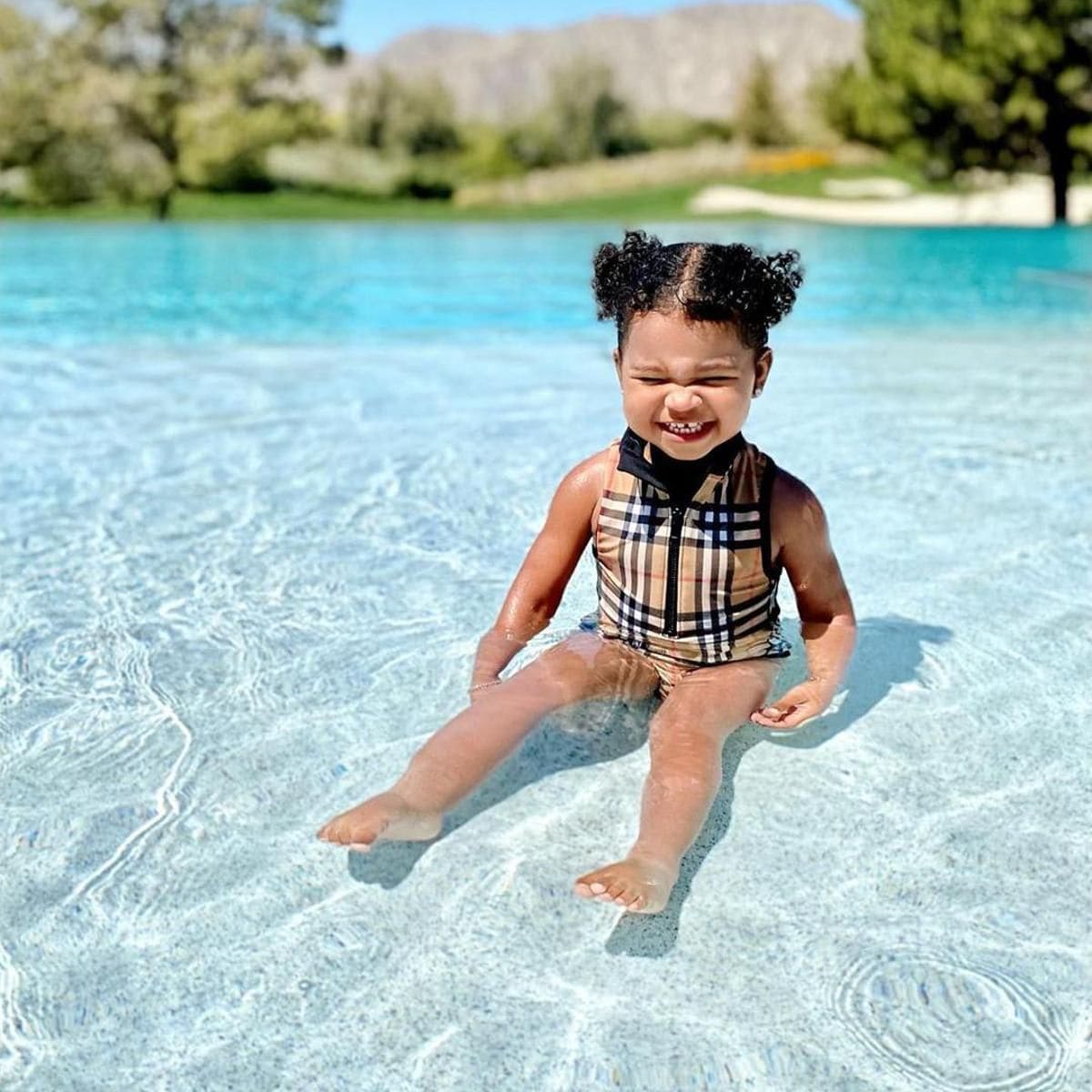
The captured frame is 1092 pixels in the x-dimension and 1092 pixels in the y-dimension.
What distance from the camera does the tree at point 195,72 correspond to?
1278 inches

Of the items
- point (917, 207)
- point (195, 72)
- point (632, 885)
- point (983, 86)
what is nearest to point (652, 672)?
point (632, 885)

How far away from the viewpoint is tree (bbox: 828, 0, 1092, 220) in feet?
81.9

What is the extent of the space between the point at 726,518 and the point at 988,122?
27.8 meters

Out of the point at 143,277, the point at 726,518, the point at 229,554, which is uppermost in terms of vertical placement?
the point at 143,277

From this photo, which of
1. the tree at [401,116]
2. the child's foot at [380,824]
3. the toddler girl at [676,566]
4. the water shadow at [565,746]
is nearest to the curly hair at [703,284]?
the toddler girl at [676,566]

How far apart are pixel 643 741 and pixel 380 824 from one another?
677 millimetres

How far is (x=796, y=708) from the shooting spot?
7.38 feet

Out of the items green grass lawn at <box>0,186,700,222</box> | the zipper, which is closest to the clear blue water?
the zipper

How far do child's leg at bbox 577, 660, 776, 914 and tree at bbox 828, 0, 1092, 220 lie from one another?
2641 centimetres

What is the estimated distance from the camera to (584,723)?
237 cm

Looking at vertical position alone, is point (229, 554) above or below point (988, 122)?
below

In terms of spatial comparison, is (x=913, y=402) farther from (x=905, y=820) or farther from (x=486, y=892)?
(x=486, y=892)

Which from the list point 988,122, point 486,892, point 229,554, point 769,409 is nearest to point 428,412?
point 769,409

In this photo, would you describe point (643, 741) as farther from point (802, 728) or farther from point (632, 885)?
point (632, 885)
